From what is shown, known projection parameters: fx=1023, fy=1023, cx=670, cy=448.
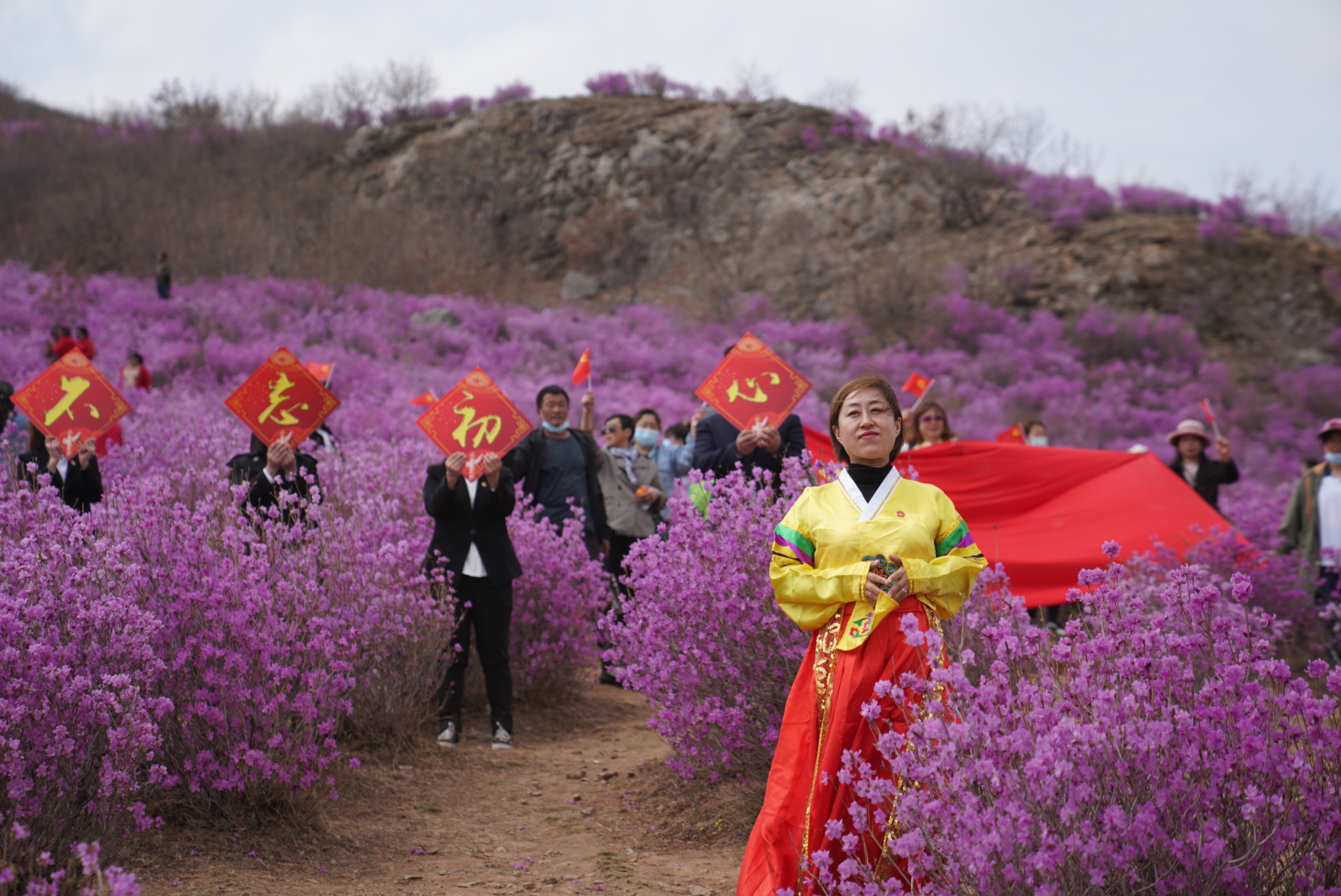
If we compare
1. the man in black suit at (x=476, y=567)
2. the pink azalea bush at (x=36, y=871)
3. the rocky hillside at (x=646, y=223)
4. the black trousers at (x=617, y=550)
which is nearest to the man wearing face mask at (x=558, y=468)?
the black trousers at (x=617, y=550)

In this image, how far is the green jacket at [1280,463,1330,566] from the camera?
7082 mm

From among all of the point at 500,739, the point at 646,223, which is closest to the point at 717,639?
the point at 500,739

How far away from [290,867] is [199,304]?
55.6 ft

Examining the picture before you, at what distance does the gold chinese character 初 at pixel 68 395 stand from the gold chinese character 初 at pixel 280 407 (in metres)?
1.34

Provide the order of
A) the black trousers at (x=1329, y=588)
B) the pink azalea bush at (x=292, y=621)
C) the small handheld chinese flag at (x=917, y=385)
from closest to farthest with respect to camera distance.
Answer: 1. the pink azalea bush at (x=292, y=621)
2. the black trousers at (x=1329, y=588)
3. the small handheld chinese flag at (x=917, y=385)

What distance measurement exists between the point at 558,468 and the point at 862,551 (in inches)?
157

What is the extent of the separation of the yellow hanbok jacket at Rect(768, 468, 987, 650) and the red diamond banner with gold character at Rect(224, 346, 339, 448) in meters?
3.19

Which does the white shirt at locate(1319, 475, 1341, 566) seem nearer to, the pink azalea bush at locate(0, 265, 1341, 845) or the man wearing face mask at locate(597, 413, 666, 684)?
the pink azalea bush at locate(0, 265, 1341, 845)

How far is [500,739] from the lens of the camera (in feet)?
17.7

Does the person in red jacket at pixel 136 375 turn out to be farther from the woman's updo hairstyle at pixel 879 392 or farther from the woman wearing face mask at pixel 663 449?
the woman's updo hairstyle at pixel 879 392

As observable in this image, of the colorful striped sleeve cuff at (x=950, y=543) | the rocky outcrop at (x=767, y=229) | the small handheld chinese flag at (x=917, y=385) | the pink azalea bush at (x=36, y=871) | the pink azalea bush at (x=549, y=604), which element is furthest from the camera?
the rocky outcrop at (x=767, y=229)

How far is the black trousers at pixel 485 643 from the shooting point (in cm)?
522

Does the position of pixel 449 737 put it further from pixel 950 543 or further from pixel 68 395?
pixel 950 543

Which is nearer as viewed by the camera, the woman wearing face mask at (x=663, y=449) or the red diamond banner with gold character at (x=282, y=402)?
the red diamond banner with gold character at (x=282, y=402)
